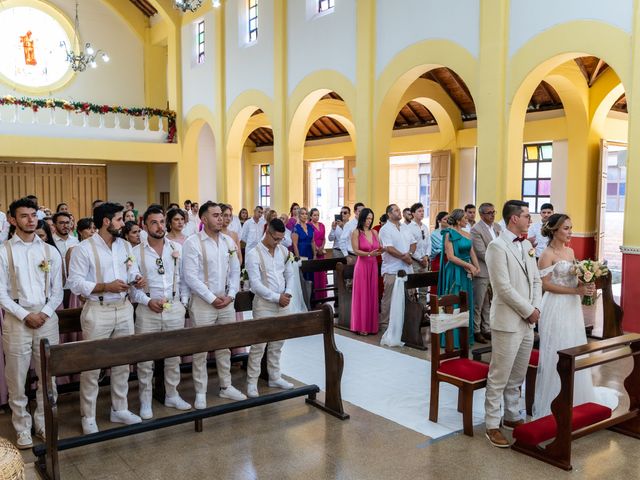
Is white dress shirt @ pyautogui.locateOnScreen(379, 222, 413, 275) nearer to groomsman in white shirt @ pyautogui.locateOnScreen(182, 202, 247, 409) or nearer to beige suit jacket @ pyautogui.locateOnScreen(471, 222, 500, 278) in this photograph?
beige suit jacket @ pyautogui.locateOnScreen(471, 222, 500, 278)

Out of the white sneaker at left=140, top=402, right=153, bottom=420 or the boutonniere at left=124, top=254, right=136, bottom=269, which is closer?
the boutonniere at left=124, top=254, right=136, bottom=269

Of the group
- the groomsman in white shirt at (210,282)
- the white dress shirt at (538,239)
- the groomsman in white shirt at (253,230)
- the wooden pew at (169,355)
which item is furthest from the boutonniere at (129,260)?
the groomsman in white shirt at (253,230)

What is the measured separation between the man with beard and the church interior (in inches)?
13.9

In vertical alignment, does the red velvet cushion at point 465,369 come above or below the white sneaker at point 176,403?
above

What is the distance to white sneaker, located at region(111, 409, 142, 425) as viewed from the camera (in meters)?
4.89

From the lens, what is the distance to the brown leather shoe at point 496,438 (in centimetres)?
445

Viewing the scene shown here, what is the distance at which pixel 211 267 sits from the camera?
5348mm

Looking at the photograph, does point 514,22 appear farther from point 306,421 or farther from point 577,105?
point 306,421

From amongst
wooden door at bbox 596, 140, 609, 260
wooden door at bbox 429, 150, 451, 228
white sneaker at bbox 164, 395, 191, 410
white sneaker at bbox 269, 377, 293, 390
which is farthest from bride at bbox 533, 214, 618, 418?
wooden door at bbox 429, 150, 451, 228

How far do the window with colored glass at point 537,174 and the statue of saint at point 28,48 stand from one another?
47.8ft

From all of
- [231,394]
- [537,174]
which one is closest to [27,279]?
[231,394]

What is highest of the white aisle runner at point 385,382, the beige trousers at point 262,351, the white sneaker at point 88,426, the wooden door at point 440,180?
the wooden door at point 440,180

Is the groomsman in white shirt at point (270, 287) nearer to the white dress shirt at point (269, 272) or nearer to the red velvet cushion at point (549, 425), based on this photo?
the white dress shirt at point (269, 272)

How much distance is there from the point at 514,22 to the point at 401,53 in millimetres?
2264
